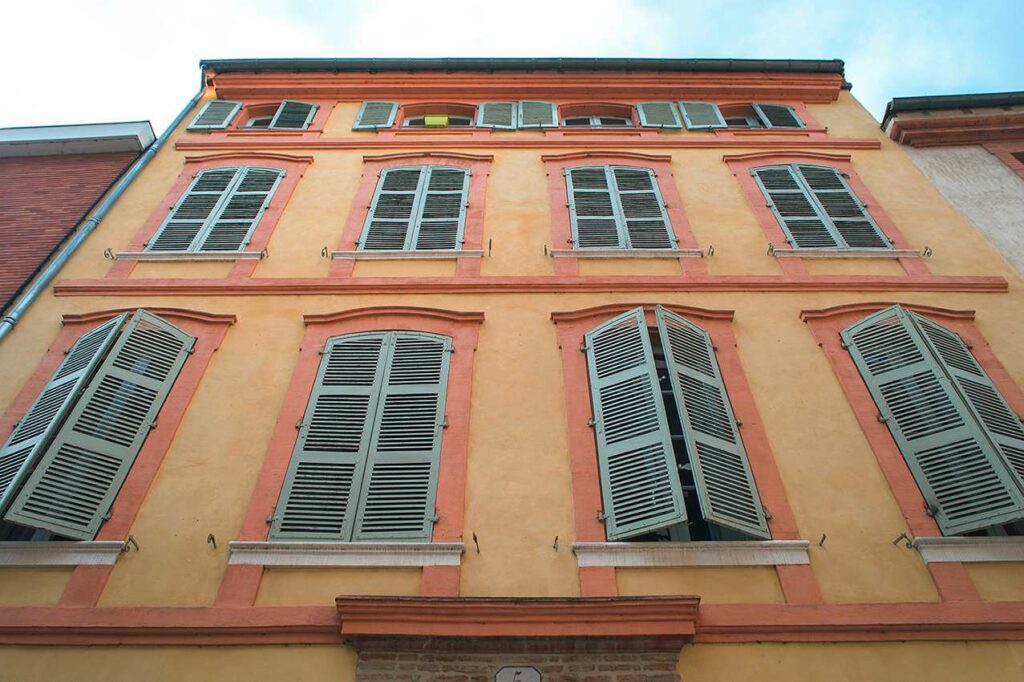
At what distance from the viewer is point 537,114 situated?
12.3 m

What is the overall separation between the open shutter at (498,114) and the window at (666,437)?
521 cm

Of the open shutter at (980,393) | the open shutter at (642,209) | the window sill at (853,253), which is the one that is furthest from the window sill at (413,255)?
the open shutter at (980,393)

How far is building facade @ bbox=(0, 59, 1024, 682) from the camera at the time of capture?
545 cm

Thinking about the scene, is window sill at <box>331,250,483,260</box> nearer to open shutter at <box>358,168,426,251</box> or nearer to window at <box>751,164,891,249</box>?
open shutter at <box>358,168,426,251</box>

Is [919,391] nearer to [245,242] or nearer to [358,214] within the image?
[358,214]

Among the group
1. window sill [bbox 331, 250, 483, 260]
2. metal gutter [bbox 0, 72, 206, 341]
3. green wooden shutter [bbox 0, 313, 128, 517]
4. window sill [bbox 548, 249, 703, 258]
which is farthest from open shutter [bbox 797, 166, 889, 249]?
metal gutter [bbox 0, 72, 206, 341]

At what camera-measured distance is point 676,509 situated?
19.5 feet

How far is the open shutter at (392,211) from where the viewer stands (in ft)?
30.5

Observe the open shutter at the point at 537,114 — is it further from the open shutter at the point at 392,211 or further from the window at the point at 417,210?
the open shutter at the point at 392,211

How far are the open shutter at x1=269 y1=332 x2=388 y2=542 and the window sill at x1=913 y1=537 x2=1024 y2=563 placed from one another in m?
4.19

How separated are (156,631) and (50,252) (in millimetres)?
5696

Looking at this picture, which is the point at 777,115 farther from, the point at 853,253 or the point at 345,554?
the point at 345,554

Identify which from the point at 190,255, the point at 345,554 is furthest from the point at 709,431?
the point at 190,255

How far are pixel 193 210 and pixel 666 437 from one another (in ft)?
21.4
